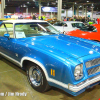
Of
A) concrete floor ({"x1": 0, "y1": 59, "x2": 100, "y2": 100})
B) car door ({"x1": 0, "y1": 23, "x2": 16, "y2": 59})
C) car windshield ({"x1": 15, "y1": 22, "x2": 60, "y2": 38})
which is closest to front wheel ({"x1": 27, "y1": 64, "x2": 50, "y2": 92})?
concrete floor ({"x1": 0, "y1": 59, "x2": 100, "y2": 100})

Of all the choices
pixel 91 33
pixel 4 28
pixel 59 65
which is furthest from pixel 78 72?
pixel 91 33

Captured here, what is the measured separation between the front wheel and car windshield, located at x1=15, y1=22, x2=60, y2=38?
1101 mm

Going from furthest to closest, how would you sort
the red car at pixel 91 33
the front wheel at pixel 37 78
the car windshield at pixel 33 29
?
the red car at pixel 91 33, the car windshield at pixel 33 29, the front wheel at pixel 37 78

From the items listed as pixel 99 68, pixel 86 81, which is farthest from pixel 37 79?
pixel 99 68

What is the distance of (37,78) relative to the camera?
2.71m

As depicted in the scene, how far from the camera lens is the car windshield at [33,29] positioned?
11.7 feet

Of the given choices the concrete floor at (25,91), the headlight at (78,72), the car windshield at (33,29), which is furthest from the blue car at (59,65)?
the car windshield at (33,29)

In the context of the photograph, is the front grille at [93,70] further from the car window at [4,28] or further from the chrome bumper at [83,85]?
the car window at [4,28]

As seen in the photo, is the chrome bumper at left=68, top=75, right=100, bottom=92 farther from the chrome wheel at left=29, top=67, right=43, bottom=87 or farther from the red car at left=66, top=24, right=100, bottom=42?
the red car at left=66, top=24, right=100, bottom=42

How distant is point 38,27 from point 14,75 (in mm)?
1594

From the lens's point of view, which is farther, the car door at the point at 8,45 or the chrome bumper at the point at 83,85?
the car door at the point at 8,45

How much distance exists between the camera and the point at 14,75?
366cm

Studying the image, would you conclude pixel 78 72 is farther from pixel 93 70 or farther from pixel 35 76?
pixel 35 76

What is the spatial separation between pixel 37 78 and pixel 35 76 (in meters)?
0.07
